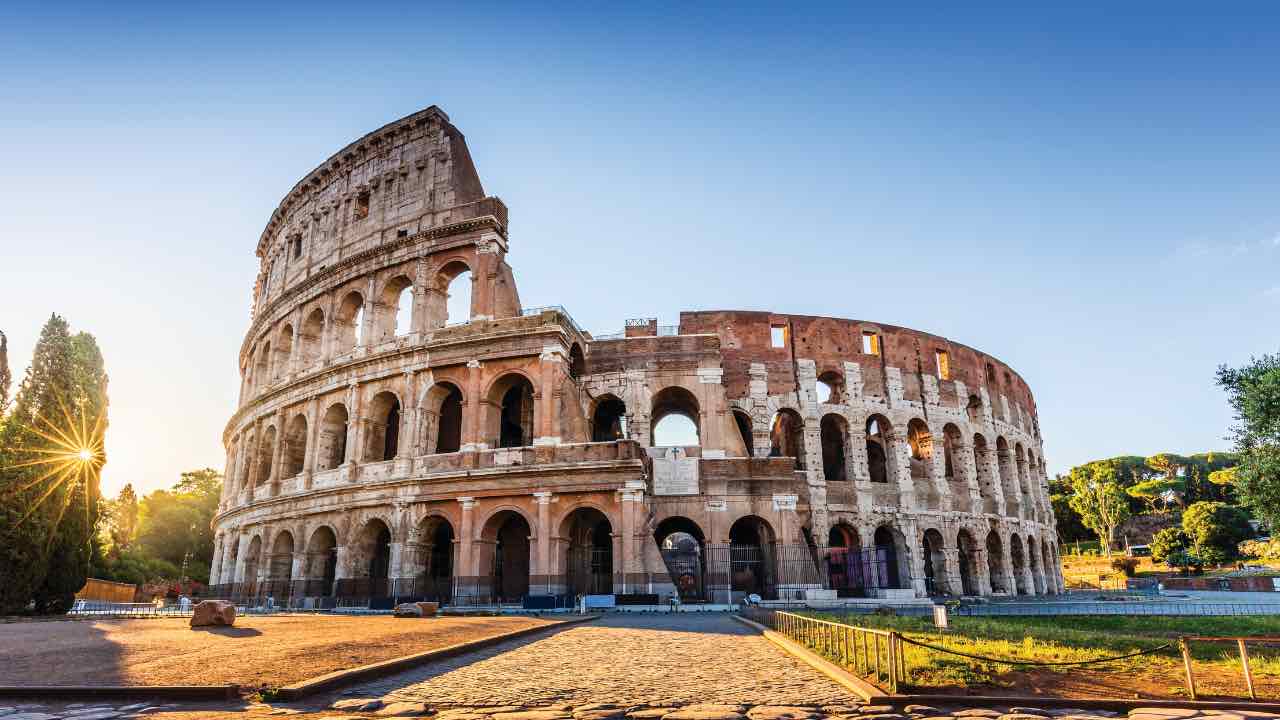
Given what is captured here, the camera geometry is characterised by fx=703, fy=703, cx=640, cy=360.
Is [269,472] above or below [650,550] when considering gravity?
above

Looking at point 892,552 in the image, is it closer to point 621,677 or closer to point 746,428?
point 746,428

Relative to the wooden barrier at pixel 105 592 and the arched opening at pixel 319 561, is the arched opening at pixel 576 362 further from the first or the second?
the wooden barrier at pixel 105 592

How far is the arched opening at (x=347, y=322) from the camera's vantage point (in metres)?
27.2

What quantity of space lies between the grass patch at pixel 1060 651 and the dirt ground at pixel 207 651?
5.91m

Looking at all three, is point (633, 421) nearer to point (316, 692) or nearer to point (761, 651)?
point (761, 651)

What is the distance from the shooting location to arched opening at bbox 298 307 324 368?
28.4 meters

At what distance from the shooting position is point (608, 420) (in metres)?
27.7

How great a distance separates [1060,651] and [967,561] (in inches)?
935

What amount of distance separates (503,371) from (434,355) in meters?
2.63

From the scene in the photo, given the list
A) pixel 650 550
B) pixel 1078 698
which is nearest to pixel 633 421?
pixel 650 550

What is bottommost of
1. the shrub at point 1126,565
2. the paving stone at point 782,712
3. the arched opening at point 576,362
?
the shrub at point 1126,565

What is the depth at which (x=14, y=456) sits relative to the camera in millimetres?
19219

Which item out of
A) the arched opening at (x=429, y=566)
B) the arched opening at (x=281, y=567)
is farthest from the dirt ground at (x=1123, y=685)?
the arched opening at (x=281, y=567)

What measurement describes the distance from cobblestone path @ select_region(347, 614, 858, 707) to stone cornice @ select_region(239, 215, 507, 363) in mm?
16930
